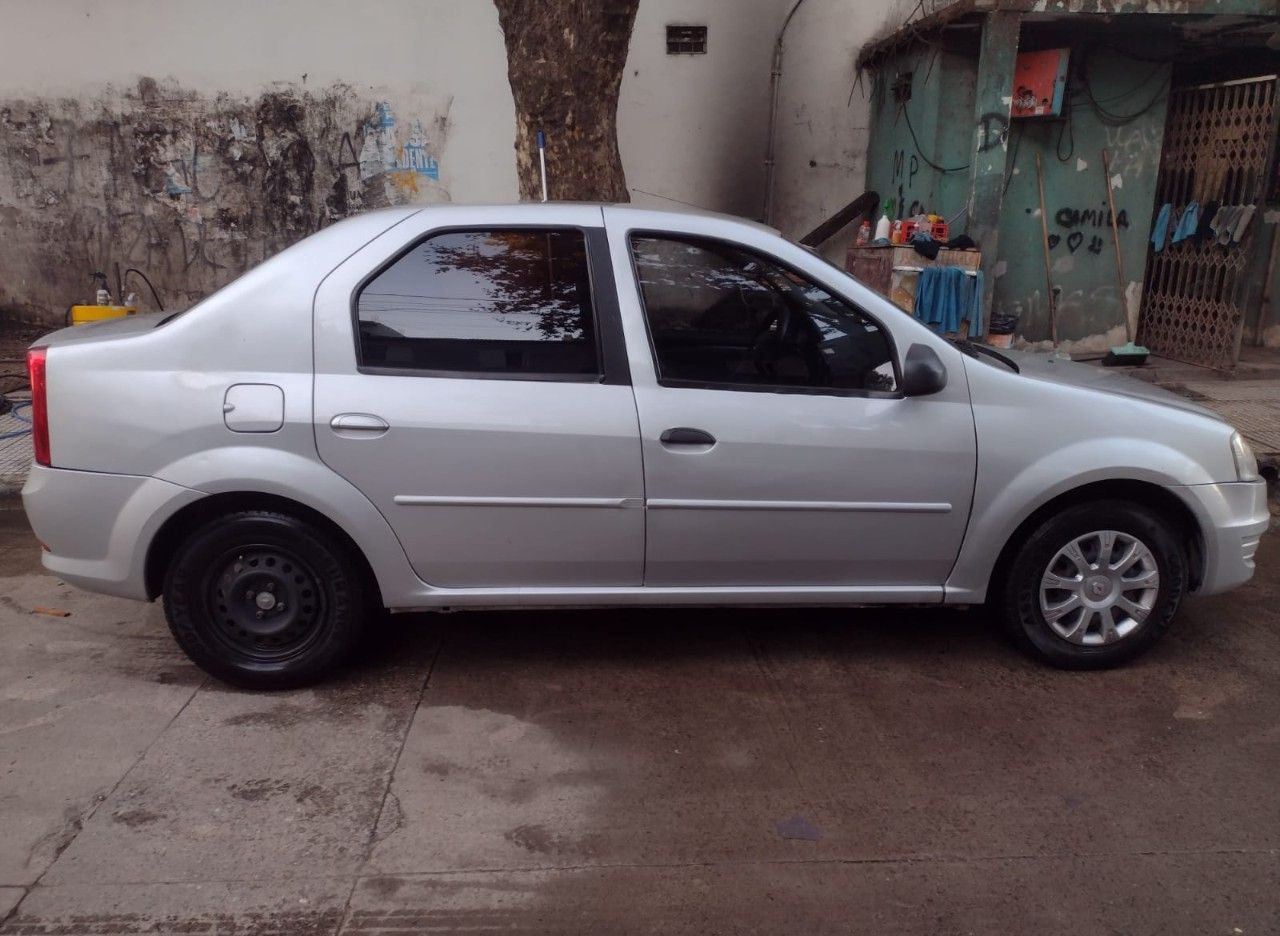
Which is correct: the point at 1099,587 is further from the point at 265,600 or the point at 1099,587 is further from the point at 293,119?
the point at 293,119

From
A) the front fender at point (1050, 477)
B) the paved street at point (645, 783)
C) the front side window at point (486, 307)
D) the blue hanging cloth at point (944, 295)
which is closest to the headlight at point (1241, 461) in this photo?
the front fender at point (1050, 477)

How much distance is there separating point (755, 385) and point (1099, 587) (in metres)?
1.60

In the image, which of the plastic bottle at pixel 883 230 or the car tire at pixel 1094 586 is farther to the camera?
the plastic bottle at pixel 883 230

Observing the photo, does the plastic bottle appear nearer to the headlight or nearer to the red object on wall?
the red object on wall

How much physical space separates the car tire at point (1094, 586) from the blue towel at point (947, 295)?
4.41 metres

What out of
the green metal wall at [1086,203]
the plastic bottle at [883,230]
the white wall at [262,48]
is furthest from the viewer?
the white wall at [262,48]

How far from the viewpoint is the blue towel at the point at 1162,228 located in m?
9.58

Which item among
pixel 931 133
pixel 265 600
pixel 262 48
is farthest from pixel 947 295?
pixel 262 48

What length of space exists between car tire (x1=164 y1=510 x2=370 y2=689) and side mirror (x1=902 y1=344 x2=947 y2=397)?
84.2 inches

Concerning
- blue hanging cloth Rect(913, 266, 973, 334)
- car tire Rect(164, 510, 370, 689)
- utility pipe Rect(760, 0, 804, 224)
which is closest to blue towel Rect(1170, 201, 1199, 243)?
blue hanging cloth Rect(913, 266, 973, 334)

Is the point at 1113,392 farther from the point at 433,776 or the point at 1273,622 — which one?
the point at 433,776

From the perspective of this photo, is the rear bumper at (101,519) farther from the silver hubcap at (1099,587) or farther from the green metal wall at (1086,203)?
the green metal wall at (1086,203)

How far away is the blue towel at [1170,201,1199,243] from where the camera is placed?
30.6 ft

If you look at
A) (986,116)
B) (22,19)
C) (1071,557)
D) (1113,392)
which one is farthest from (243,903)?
(22,19)
